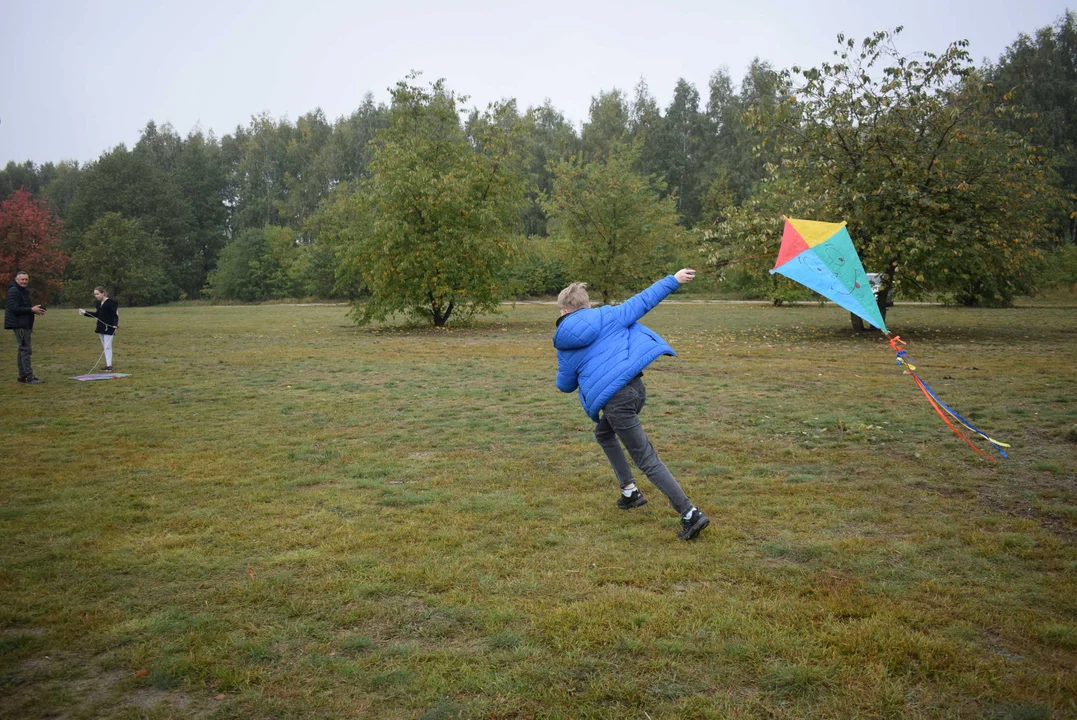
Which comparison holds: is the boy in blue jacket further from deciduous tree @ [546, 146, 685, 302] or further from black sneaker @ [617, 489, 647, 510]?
deciduous tree @ [546, 146, 685, 302]

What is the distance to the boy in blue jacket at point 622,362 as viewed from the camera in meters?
5.57

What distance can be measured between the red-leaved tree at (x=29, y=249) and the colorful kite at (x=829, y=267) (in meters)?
41.3

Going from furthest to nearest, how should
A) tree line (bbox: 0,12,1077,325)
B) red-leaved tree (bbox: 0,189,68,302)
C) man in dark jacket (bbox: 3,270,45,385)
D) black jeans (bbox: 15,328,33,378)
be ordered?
red-leaved tree (bbox: 0,189,68,302) → tree line (bbox: 0,12,1077,325) → black jeans (bbox: 15,328,33,378) → man in dark jacket (bbox: 3,270,45,385)

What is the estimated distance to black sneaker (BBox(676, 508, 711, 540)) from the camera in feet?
17.9

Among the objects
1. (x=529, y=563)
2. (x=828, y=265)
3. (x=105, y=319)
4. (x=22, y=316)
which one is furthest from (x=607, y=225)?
(x=529, y=563)

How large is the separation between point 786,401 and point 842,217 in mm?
9712

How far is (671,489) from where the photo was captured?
219 inches

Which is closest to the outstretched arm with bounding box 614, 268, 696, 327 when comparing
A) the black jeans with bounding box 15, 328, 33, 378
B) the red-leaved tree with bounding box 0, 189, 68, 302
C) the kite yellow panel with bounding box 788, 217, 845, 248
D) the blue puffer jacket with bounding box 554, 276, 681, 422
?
the blue puffer jacket with bounding box 554, 276, 681, 422

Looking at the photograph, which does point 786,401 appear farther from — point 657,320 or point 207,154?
point 207,154

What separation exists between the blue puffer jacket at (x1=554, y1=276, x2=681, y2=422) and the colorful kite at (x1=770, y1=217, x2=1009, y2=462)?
5.53ft

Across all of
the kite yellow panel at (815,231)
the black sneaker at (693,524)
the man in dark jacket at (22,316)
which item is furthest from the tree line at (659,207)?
the man in dark jacket at (22,316)

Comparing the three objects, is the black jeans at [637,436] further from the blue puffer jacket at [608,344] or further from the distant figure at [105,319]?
the distant figure at [105,319]

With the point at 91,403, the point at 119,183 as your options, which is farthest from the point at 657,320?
the point at 119,183

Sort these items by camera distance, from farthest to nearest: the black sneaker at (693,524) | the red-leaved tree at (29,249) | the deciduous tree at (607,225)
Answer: the red-leaved tree at (29,249)
the deciduous tree at (607,225)
the black sneaker at (693,524)
